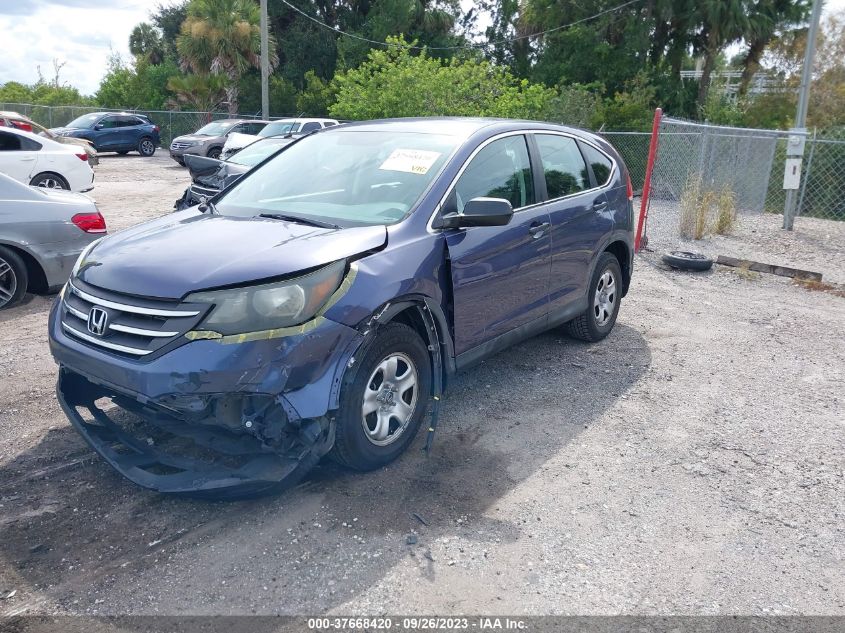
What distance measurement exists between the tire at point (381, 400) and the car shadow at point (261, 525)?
163 mm

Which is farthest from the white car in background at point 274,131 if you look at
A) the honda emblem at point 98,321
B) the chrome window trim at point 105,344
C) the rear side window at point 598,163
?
the honda emblem at point 98,321

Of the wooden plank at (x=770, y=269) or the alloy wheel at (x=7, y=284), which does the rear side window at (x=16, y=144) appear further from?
the wooden plank at (x=770, y=269)

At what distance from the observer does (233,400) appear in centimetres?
335

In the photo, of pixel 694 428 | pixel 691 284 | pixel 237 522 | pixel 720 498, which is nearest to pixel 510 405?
pixel 694 428

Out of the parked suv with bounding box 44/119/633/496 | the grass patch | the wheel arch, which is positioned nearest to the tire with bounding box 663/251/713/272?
the grass patch

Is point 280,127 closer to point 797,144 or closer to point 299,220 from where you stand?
point 797,144

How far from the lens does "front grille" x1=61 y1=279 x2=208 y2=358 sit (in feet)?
10.8

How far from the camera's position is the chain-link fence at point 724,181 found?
37.2 feet

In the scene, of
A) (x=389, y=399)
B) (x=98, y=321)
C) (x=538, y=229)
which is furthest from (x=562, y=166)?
(x=98, y=321)

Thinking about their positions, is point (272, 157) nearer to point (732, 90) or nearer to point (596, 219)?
point (596, 219)

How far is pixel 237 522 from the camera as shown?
11.3 feet

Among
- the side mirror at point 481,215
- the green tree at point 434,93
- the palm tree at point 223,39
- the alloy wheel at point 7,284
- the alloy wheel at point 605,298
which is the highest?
the palm tree at point 223,39

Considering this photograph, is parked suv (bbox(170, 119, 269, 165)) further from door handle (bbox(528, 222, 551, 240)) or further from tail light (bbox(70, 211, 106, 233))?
door handle (bbox(528, 222, 551, 240))

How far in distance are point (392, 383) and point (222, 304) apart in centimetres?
100
